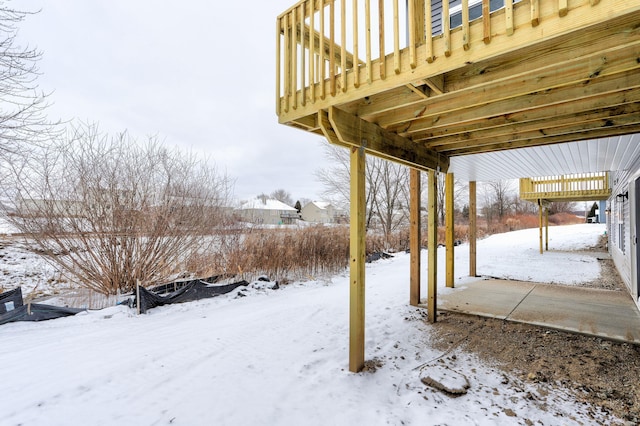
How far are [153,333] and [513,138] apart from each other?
4644 millimetres

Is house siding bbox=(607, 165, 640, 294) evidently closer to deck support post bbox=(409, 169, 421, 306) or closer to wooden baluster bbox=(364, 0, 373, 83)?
deck support post bbox=(409, 169, 421, 306)

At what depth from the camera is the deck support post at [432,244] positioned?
3660mm

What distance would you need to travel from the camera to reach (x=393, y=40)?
1880mm

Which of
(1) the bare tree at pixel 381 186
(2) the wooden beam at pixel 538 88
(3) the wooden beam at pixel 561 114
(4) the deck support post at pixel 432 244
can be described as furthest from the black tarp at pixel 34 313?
(1) the bare tree at pixel 381 186

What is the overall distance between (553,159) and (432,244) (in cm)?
310

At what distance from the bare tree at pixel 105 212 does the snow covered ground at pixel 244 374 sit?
1.45 meters

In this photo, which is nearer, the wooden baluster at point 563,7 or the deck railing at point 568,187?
the wooden baluster at point 563,7

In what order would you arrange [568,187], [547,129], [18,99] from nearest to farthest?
[547,129]
[18,99]
[568,187]

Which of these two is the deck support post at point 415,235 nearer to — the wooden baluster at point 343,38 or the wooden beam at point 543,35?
the wooden baluster at point 343,38

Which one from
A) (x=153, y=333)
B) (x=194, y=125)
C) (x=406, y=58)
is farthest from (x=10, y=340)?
(x=194, y=125)

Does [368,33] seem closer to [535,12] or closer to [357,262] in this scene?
[535,12]

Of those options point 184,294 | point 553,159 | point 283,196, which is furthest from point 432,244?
point 283,196

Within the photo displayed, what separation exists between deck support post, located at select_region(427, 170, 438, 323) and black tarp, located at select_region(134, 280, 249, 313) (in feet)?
11.2

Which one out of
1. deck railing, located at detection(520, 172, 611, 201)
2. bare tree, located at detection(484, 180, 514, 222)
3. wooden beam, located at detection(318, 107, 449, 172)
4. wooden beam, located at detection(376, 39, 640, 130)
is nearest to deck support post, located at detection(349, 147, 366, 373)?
wooden beam, located at detection(318, 107, 449, 172)
